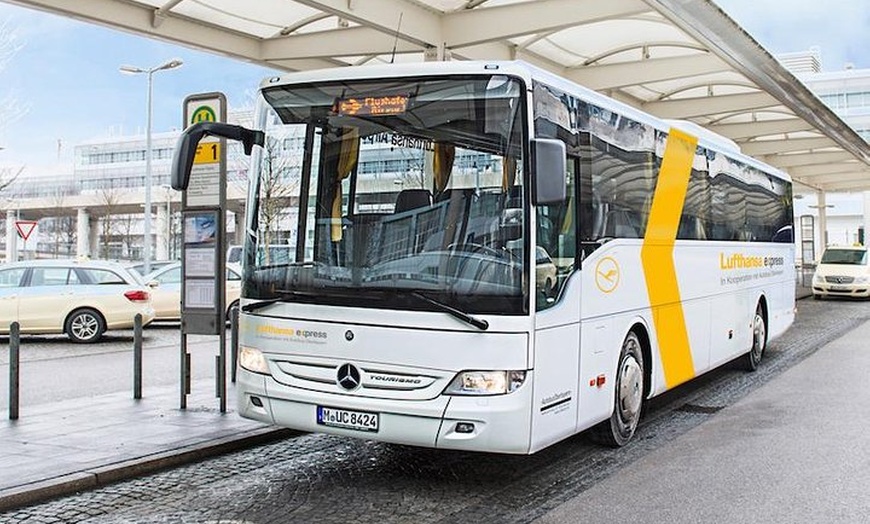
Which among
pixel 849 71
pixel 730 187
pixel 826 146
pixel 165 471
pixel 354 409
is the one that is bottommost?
pixel 165 471

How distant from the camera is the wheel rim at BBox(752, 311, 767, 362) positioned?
12.6 metres

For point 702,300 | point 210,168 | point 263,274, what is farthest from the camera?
point 702,300

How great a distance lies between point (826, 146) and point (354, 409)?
→ 2406 centimetres

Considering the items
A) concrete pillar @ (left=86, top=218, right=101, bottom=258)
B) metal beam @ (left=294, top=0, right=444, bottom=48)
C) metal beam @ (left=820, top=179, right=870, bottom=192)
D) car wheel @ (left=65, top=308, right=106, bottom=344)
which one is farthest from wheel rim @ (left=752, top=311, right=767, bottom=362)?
concrete pillar @ (left=86, top=218, right=101, bottom=258)

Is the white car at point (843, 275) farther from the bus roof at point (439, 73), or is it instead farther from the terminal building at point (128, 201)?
the bus roof at point (439, 73)

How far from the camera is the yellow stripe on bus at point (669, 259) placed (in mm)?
8516

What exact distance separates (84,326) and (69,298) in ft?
2.01

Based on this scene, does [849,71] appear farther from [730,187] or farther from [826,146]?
[730,187]

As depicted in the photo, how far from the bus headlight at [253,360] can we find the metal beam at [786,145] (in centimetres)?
2289

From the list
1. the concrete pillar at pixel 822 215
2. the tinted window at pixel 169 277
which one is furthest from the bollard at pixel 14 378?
→ the concrete pillar at pixel 822 215

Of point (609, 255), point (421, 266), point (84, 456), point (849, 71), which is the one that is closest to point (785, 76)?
point (609, 255)

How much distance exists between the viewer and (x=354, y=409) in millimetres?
6105

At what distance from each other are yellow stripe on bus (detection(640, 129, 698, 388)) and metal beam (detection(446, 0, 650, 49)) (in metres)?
3.08

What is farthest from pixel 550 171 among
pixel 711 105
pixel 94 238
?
pixel 94 238
